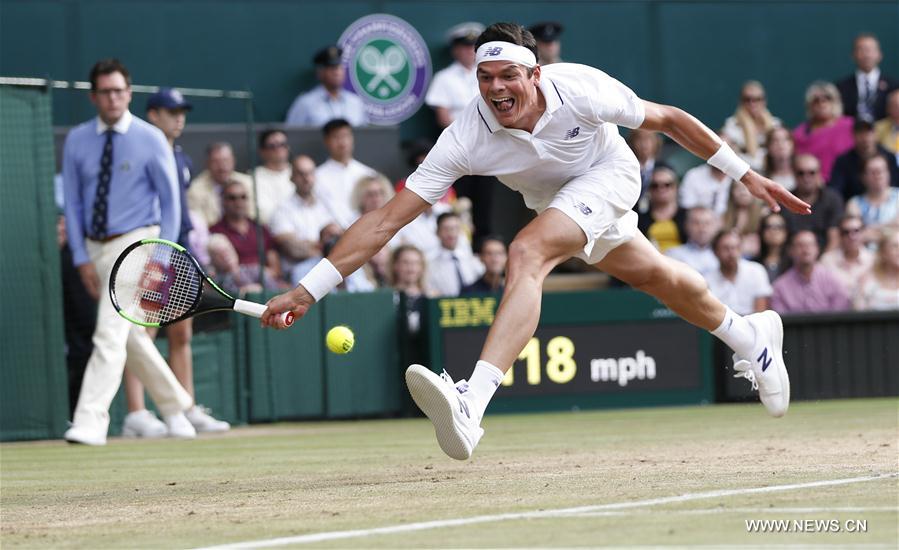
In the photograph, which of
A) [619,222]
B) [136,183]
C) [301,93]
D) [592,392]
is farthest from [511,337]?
[301,93]

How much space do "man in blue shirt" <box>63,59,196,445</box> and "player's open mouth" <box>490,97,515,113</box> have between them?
4191mm

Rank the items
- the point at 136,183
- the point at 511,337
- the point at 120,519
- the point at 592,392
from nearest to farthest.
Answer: the point at 120,519, the point at 511,337, the point at 136,183, the point at 592,392

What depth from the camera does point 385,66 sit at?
55.6 ft

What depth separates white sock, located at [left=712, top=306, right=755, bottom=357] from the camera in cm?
839

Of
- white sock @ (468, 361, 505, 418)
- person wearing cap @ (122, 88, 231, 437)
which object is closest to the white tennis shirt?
white sock @ (468, 361, 505, 418)

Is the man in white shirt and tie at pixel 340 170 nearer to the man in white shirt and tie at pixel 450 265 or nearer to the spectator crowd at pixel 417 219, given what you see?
the spectator crowd at pixel 417 219

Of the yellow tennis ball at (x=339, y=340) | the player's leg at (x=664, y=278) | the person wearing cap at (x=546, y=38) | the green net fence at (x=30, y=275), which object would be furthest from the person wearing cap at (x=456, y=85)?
the yellow tennis ball at (x=339, y=340)

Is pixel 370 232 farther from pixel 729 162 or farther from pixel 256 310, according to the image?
pixel 729 162

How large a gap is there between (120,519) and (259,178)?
8485 millimetres

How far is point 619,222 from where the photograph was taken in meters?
7.63

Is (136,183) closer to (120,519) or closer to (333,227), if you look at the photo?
(333,227)

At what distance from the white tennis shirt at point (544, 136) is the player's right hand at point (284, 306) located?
73 cm

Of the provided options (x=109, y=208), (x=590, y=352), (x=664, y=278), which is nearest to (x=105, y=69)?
(x=109, y=208)

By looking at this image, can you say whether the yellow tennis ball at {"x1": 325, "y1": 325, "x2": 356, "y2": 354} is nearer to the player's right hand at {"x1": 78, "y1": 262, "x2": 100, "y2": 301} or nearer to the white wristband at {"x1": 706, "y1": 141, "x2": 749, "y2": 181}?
the white wristband at {"x1": 706, "y1": 141, "x2": 749, "y2": 181}
